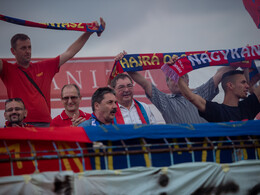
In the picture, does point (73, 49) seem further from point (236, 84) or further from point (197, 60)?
point (236, 84)

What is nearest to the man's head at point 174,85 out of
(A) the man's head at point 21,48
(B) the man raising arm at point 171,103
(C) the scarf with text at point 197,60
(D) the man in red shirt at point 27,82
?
(B) the man raising arm at point 171,103

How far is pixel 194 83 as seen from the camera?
5898 millimetres

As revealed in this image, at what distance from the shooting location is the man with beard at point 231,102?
4848 mm

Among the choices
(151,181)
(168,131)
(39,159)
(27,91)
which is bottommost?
(151,181)

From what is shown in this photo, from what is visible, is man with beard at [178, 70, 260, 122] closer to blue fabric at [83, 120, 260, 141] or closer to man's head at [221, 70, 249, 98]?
man's head at [221, 70, 249, 98]

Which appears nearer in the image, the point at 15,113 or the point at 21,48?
the point at 15,113

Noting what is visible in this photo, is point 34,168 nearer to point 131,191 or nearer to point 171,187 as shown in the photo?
point 131,191

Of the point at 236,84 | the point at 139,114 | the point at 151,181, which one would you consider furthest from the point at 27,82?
the point at 236,84

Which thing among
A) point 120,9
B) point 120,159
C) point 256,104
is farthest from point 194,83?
point 120,159

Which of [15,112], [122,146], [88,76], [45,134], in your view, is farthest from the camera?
[88,76]

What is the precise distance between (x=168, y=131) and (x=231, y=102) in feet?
6.56

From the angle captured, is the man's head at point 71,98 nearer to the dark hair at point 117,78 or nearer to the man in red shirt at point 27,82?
the man in red shirt at point 27,82

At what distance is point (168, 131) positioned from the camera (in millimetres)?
3619

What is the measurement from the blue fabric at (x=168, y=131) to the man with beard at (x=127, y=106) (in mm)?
1204
